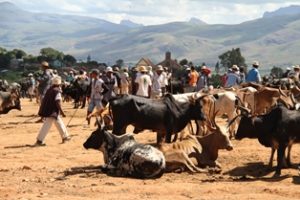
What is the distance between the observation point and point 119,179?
42.0ft

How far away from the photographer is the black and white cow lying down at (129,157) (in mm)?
12879

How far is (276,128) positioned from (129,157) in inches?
112

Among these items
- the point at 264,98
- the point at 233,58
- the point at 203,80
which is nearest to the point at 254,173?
the point at 264,98

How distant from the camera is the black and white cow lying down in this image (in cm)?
1288

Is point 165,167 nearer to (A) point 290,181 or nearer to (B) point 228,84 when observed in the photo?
(A) point 290,181

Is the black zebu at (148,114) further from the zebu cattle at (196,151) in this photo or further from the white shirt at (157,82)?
the white shirt at (157,82)

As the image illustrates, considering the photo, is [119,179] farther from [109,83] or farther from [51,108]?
[109,83]

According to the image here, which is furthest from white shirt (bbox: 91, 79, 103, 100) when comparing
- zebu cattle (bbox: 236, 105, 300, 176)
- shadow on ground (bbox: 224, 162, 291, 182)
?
zebu cattle (bbox: 236, 105, 300, 176)

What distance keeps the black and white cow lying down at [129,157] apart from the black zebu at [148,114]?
1.41 m

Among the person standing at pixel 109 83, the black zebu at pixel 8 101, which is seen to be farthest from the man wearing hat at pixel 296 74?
the black zebu at pixel 8 101

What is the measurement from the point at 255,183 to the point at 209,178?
99 cm

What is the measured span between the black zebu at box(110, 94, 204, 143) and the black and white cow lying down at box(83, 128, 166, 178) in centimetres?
141

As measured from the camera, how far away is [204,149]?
14.3m

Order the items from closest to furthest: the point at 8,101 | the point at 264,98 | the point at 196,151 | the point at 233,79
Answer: the point at 196,151
the point at 264,98
the point at 233,79
the point at 8,101
